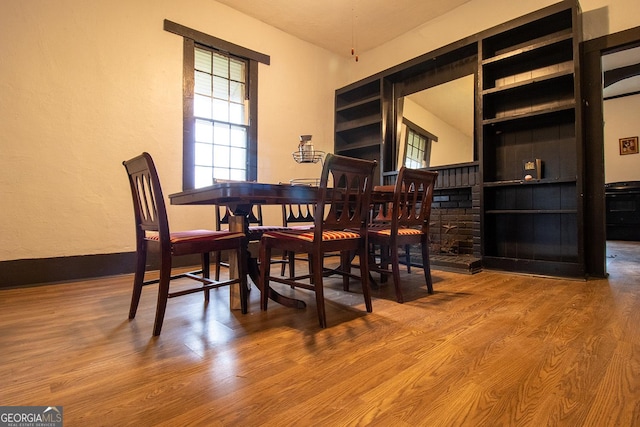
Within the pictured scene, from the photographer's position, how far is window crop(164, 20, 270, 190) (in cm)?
353

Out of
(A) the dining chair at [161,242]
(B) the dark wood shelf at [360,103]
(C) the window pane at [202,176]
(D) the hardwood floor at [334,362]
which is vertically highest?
(B) the dark wood shelf at [360,103]

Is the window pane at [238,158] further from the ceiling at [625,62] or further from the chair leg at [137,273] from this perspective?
the ceiling at [625,62]

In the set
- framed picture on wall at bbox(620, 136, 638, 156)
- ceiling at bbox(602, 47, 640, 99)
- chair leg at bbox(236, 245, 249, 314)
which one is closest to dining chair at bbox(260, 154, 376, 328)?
chair leg at bbox(236, 245, 249, 314)

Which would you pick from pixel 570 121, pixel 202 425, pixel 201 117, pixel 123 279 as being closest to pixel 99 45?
pixel 201 117

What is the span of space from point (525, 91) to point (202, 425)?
4008mm

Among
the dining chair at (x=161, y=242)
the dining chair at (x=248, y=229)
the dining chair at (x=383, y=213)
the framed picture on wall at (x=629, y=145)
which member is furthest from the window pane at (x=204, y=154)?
the framed picture on wall at (x=629, y=145)

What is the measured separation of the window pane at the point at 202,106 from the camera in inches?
143

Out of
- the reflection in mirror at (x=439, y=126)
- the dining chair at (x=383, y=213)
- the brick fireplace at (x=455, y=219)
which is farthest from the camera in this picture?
the reflection in mirror at (x=439, y=126)

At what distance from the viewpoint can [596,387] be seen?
3.45 feet

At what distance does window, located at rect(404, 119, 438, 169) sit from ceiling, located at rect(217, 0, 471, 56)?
133 cm

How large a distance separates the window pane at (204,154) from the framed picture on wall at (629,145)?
8.58m

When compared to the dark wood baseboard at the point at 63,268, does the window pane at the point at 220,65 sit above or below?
above

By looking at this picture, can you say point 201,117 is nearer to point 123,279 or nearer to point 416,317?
point 123,279

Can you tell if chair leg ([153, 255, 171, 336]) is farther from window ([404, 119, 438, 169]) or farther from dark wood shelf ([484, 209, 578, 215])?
window ([404, 119, 438, 169])
